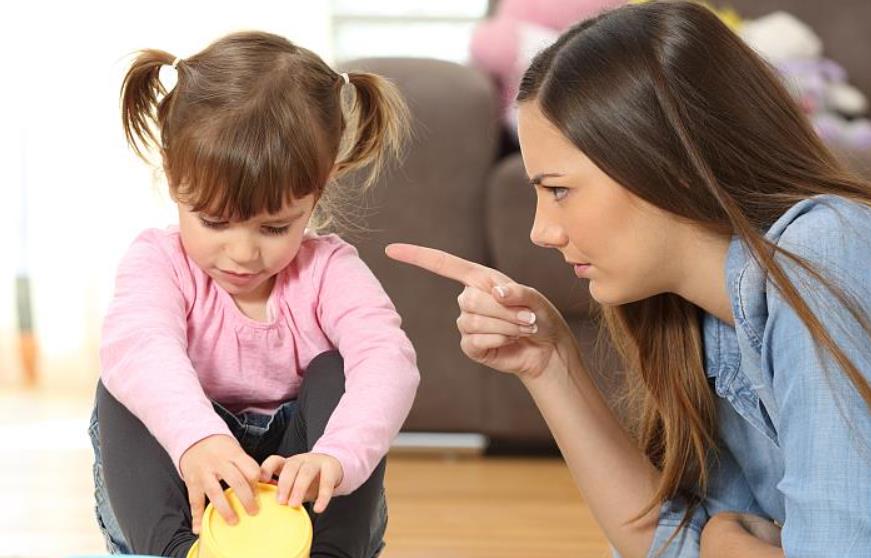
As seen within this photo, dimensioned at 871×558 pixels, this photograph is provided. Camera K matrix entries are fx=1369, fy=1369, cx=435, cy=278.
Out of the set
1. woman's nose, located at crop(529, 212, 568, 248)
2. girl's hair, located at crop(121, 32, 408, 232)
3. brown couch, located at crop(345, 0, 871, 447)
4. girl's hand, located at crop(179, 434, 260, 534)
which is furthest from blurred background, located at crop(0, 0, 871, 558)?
girl's hand, located at crop(179, 434, 260, 534)

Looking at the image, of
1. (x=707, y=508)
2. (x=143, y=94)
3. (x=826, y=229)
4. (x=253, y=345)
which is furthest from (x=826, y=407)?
(x=143, y=94)

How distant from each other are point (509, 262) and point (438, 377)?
0.24 metres

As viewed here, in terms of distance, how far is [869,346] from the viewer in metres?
1.07

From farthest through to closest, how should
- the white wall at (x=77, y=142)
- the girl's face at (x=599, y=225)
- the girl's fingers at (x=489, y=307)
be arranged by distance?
1. the white wall at (x=77, y=142)
2. the girl's fingers at (x=489, y=307)
3. the girl's face at (x=599, y=225)

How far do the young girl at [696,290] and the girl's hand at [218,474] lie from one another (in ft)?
0.80

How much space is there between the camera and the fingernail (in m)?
1.28

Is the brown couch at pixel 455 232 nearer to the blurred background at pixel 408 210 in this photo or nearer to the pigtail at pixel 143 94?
the blurred background at pixel 408 210

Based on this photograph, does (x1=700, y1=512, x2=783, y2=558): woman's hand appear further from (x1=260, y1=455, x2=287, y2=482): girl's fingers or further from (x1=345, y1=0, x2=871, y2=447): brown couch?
(x1=345, y1=0, x2=871, y2=447): brown couch

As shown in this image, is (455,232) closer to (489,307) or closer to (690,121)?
(489,307)

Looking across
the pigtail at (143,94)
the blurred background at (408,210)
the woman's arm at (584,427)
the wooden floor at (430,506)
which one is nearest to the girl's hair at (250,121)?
the pigtail at (143,94)

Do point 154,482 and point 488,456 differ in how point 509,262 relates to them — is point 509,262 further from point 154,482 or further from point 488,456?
point 154,482

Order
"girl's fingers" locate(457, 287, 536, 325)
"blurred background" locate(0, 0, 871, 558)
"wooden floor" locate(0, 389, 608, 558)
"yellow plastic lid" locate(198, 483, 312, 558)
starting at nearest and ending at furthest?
"yellow plastic lid" locate(198, 483, 312, 558), "girl's fingers" locate(457, 287, 536, 325), "wooden floor" locate(0, 389, 608, 558), "blurred background" locate(0, 0, 871, 558)

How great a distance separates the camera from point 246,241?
1.25 meters

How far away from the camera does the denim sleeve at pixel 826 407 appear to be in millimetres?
1057
